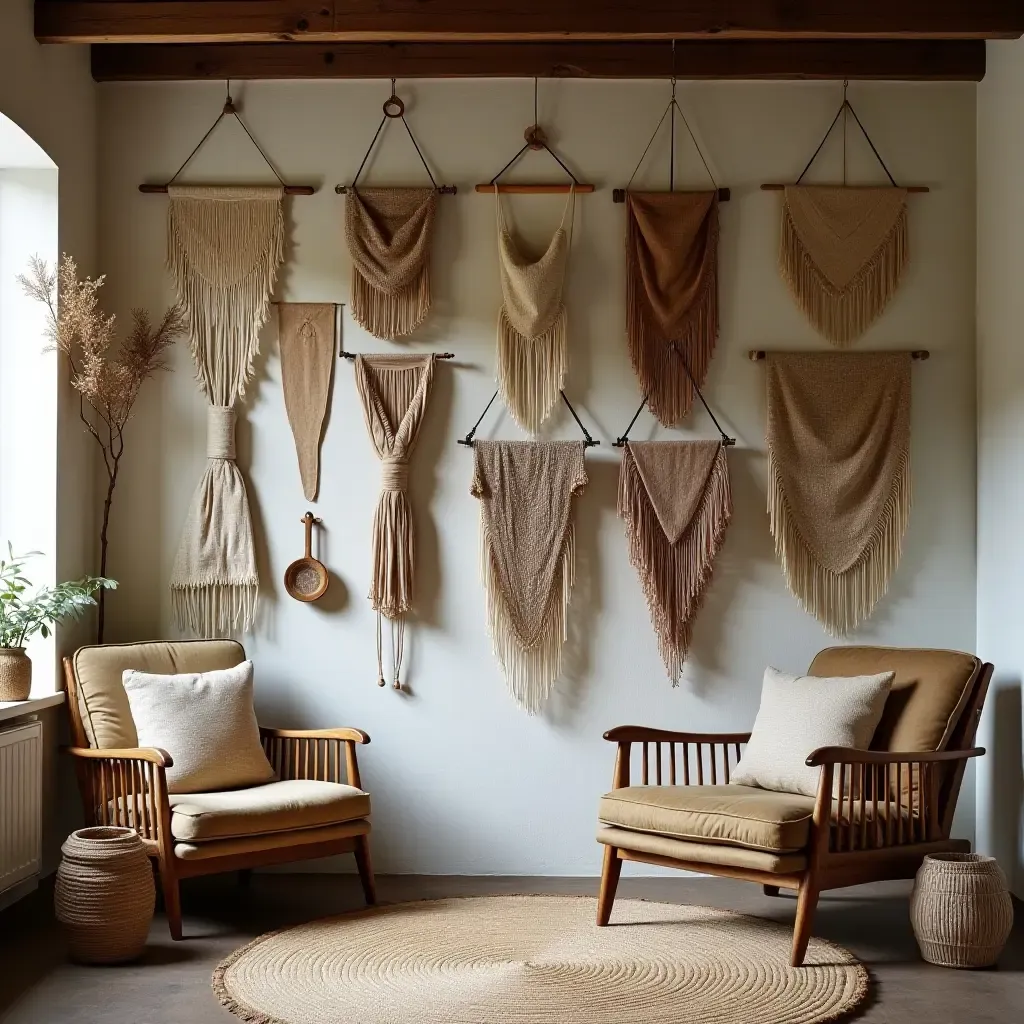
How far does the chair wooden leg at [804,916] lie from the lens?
332cm

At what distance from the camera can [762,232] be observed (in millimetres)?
4500

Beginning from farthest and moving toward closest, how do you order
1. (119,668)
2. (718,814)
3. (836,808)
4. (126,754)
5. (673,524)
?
1. (673,524)
2. (119,668)
3. (126,754)
4. (836,808)
5. (718,814)

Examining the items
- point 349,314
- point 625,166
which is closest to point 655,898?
point 349,314

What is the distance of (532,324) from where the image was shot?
4.41 metres

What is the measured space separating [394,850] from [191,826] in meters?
1.10

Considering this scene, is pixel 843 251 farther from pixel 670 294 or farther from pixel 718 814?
pixel 718 814

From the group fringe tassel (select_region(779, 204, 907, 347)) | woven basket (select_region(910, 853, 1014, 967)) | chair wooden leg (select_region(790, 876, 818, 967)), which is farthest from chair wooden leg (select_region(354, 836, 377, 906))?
fringe tassel (select_region(779, 204, 907, 347))

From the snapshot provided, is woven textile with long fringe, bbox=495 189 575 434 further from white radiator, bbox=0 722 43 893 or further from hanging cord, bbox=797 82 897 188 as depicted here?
white radiator, bbox=0 722 43 893

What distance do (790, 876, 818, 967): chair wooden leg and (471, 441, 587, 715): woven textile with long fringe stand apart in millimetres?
1351

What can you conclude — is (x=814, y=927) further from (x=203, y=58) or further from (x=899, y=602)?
(x=203, y=58)

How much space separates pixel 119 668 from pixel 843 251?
292cm

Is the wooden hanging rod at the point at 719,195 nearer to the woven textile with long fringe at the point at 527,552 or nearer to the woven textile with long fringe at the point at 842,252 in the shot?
the woven textile with long fringe at the point at 842,252

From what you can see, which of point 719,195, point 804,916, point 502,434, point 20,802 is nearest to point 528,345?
point 502,434

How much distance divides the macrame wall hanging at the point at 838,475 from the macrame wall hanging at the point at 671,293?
298 millimetres
